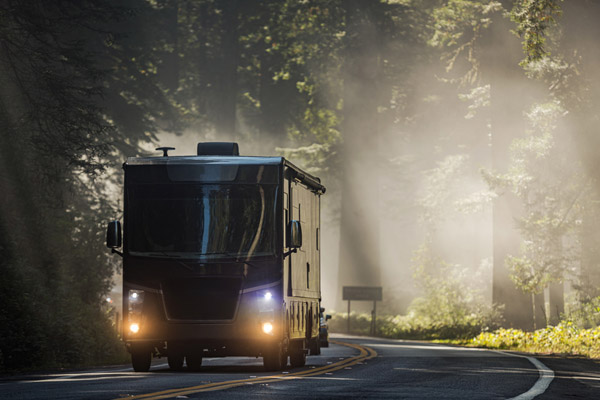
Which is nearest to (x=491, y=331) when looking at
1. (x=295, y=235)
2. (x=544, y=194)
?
(x=544, y=194)

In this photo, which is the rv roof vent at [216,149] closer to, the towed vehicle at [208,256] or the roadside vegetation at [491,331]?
the towed vehicle at [208,256]

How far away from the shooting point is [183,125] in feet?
172

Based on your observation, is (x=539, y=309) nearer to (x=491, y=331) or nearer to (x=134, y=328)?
(x=491, y=331)

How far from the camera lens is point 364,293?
5197 cm

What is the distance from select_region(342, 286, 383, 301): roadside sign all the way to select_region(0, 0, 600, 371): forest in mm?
1100

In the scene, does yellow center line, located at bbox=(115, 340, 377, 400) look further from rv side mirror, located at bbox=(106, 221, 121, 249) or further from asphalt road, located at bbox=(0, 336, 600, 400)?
rv side mirror, located at bbox=(106, 221, 121, 249)

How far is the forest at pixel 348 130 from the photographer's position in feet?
90.6

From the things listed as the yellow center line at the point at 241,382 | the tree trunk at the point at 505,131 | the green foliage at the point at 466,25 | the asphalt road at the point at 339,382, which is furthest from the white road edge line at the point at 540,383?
the green foliage at the point at 466,25

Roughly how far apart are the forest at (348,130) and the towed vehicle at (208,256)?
4.07 meters

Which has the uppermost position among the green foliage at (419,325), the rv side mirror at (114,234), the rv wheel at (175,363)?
the rv side mirror at (114,234)

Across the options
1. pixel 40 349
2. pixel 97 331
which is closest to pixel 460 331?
pixel 97 331

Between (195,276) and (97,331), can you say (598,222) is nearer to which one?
(97,331)

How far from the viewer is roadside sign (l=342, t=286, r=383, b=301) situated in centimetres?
5184

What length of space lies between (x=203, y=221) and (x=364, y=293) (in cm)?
3467
